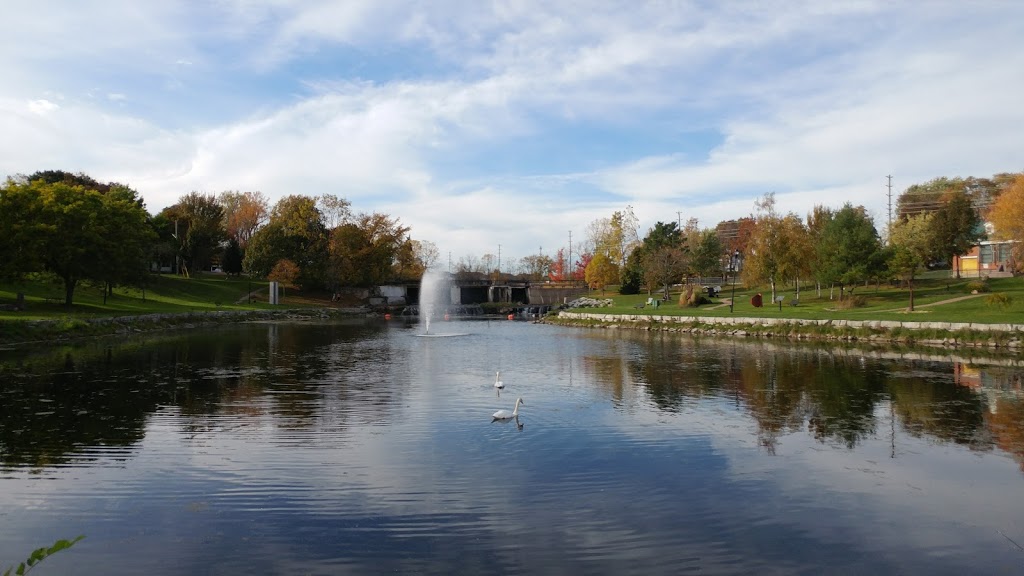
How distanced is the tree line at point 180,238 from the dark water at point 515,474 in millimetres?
26572

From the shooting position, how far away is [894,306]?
48.4 m

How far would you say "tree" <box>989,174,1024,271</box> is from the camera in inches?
1955

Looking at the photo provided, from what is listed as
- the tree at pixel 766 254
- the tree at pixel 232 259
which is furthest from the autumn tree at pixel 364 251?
the tree at pixel 766 254

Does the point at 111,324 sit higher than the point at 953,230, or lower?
lower

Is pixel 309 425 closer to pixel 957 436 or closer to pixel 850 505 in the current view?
pixel 850 505

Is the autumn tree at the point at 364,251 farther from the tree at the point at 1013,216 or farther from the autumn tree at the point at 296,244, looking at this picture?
the tree at the point at 1013,216

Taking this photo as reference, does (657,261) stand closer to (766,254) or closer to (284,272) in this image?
(766,254)

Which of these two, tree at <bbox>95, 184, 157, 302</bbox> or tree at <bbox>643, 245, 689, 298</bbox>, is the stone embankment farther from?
tree at <bbox>95, 184, 157, 302</bbox>

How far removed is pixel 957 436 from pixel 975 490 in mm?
4137

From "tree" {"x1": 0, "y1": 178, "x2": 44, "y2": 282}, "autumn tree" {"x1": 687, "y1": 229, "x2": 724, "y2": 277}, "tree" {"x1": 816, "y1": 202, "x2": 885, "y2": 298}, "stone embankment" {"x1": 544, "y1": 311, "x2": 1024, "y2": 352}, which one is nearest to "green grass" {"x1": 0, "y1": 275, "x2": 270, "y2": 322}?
"tree" {"x1": 0, "y1": 178, "x2": 44, "y2": 282}

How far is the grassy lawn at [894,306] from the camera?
3738 cm

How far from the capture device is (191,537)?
8500 mm

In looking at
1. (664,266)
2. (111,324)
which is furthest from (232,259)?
(664,266)

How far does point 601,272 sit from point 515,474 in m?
79.2
